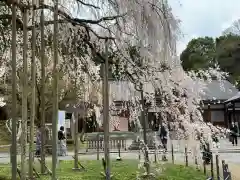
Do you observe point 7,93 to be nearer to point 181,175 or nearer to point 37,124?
point 37,124

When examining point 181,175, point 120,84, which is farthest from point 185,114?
point 181,175

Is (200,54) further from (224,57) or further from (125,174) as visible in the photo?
(125,174)

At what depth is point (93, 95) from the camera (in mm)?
10117

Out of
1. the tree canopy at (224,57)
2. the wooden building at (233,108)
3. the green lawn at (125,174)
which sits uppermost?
the tree canopy at (224,57)

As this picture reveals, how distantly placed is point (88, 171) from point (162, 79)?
4.90 m

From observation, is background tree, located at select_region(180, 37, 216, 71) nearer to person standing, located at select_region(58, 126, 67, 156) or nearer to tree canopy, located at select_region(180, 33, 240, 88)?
tree canopy, located at select_region(180, 33, 240, 88)

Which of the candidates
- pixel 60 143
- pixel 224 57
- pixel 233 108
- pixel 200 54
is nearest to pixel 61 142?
pixel 60 143

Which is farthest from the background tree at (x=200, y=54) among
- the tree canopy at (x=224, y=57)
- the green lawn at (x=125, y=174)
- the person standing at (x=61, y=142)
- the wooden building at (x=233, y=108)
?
the green lawn at (x=125, y=174)

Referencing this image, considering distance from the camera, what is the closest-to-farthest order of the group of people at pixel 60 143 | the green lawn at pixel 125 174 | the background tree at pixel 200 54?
the green lawn at pixel 125 174
the group of people at pixel 60 143
the background tree at pixel 200 54

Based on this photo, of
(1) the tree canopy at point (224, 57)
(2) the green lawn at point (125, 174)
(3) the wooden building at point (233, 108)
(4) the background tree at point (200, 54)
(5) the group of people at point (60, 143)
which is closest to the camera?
(2) the green lawn at point (125, 174)

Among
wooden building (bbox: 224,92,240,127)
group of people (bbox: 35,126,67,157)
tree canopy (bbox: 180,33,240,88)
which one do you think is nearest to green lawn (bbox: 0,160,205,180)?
group of people (bbox: 35,126,67,157)

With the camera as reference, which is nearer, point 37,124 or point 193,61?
point 37,124

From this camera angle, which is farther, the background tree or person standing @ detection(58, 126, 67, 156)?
the background tree

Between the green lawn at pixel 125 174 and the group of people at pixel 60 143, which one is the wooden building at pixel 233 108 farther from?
the green lawn at pixel 125 174
